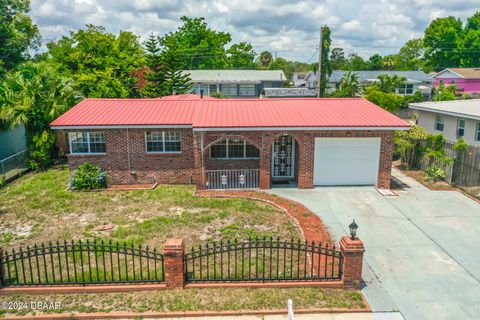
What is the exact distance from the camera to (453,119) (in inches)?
841

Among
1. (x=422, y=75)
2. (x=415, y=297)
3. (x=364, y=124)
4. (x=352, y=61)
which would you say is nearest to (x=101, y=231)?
(x=415, y=297)

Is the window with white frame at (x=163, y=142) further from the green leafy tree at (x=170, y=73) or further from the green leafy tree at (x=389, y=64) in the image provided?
the green leafy tree at (x=389, y=64)

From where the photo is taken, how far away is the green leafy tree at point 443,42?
79.0 m

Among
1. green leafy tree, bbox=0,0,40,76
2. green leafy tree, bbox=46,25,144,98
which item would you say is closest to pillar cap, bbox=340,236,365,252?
green leafy tree, bbox=46,25,144,98

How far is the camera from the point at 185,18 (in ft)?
224

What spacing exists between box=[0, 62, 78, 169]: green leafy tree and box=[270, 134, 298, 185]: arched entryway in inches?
447

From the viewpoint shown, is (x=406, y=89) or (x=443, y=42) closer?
(x=406, y=89)

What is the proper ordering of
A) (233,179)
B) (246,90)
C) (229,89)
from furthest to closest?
1. (246,90)
2. (229,89)
3. (233,179)

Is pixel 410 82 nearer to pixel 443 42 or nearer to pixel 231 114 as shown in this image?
pixel 443 42

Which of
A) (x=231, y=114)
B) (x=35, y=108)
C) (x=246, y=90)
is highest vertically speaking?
(x=246, y=90)

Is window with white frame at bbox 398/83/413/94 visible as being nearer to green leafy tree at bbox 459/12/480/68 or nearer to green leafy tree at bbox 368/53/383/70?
green leafy tree at bbox 368/53/383/70

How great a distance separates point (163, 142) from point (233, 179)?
11.8ft

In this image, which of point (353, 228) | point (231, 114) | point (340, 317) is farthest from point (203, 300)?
point (231, 114)

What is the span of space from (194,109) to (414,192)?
34.7 feet
